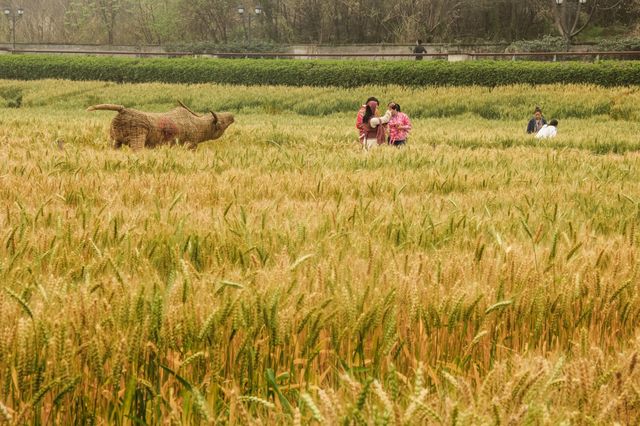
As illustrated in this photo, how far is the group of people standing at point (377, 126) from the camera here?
575 inches

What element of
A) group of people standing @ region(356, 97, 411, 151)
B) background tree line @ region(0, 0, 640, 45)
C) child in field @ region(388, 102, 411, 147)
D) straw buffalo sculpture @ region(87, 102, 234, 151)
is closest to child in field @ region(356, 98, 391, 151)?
group of people standing @ region(356, 97, 411, 151)

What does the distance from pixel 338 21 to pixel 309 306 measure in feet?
236

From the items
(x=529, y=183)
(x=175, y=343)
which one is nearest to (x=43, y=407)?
(x=175, y=343)

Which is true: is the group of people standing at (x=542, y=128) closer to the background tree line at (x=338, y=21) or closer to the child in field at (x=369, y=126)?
the child in field at (x=369, y=126)

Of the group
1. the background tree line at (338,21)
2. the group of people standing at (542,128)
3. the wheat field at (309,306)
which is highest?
the background tree line at (338,21)

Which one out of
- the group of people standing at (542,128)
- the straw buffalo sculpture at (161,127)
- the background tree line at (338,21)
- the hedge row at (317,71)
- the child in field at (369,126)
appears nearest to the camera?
the straw buffalo sculpture at (161,127)

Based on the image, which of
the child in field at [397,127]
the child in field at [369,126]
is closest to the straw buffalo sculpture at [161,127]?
the child in field at [369,126]

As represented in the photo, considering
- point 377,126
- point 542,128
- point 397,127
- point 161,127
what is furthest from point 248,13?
point 161,127

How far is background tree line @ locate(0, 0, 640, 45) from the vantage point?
63.1 metres

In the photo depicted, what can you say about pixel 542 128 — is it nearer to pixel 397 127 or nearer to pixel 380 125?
pixel 397 127

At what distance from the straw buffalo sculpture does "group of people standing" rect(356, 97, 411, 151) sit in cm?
262

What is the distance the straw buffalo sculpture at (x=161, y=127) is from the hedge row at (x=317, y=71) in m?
25.4

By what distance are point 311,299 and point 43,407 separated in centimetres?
105

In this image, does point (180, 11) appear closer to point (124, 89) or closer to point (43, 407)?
point (124, 89)
